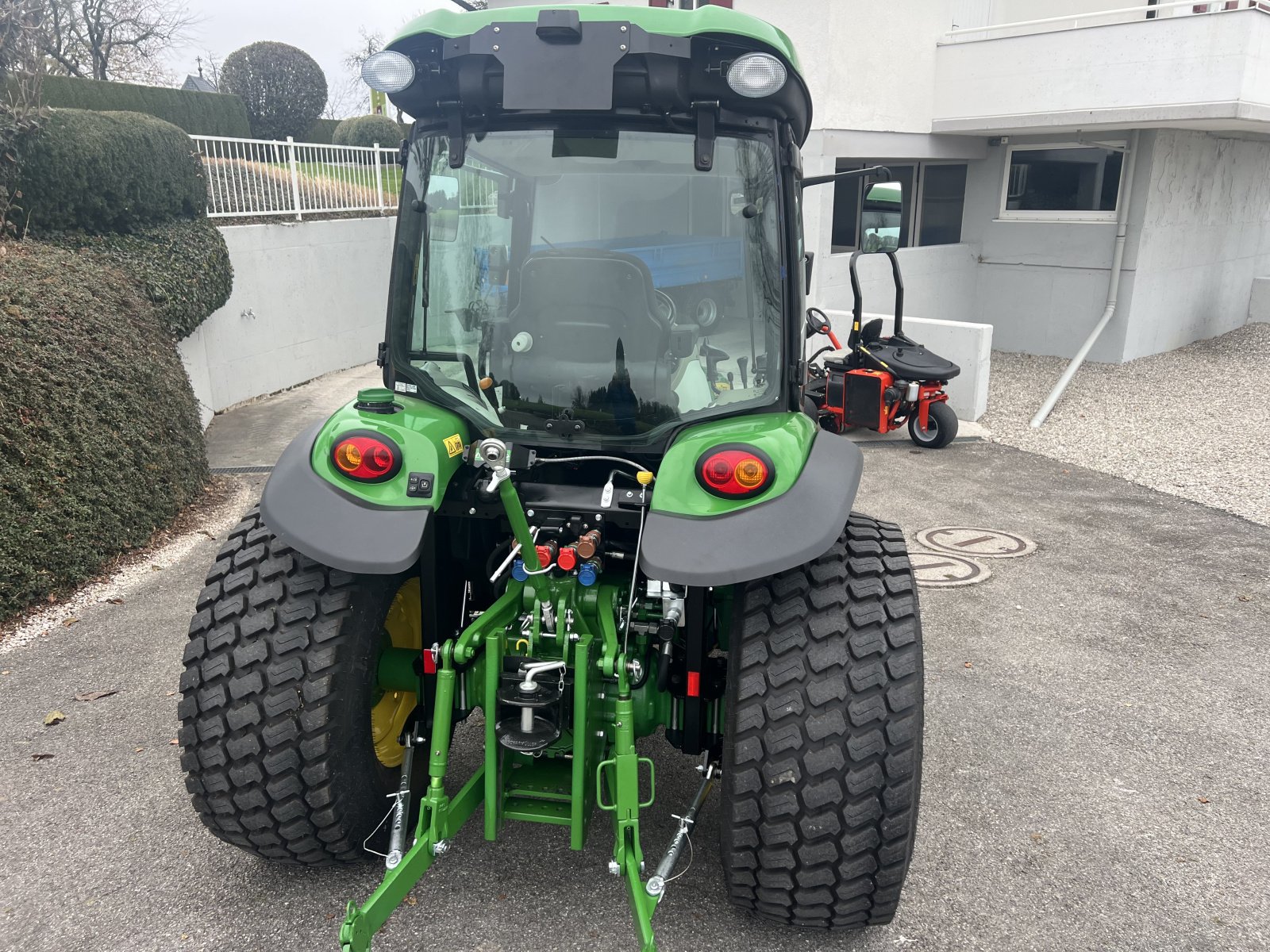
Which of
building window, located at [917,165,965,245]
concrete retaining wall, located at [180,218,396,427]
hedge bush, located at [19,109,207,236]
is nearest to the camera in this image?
hedge bush, located at [19,109,207,236]

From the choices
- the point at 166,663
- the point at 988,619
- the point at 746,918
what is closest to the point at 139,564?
the point at 166,663

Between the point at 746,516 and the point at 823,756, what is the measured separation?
2.07 feet

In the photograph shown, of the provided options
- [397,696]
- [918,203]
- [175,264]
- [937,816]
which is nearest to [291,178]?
[175,264]

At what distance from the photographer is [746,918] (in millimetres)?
2719

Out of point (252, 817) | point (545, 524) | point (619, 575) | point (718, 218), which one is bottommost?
point (252, 817)

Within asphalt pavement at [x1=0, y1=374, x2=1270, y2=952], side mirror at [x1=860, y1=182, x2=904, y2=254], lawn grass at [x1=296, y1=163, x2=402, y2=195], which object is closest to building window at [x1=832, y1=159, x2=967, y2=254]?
lawn grass at [x1=296, y1=163, x2=402, y2=195]

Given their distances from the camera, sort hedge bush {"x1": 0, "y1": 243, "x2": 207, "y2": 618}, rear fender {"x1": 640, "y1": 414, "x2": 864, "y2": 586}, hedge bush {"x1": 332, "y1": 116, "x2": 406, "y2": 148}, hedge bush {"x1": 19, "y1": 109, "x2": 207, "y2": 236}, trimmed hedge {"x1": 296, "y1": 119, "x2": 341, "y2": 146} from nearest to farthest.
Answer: rear fender {"x1": 640, "y1": 414, "x2": 864, "y2": 586}
hedge bush {"x1": 0, "y1": 243, "x2": 207, "y2": 618}
hedge bush {"x1": 19, "y1": 109, "x2": 207, "y2": 236}
hedge bush {"x1": 332, "y1": 116, "x2": 406, "y2": 148}
trimmed hedge {"x1": 296, "y1": 119, "x2": 341, "y2": 146}

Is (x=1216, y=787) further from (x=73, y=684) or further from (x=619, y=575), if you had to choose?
(x=73, y=684)

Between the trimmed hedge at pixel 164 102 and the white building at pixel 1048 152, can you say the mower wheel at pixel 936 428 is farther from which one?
the trimmed hedge at pixel 164 102

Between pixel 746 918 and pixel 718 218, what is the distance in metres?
2.03

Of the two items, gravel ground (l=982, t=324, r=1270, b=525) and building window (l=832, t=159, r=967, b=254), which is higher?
building window (l=832, t=159, r=967, b=254)

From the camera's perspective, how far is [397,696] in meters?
3.14

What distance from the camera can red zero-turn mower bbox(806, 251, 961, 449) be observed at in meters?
8.23

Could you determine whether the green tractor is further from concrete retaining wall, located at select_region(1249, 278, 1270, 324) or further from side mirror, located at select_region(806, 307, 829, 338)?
concrete retaining wall, located at select_region(1249, 278, 1270, 324)
